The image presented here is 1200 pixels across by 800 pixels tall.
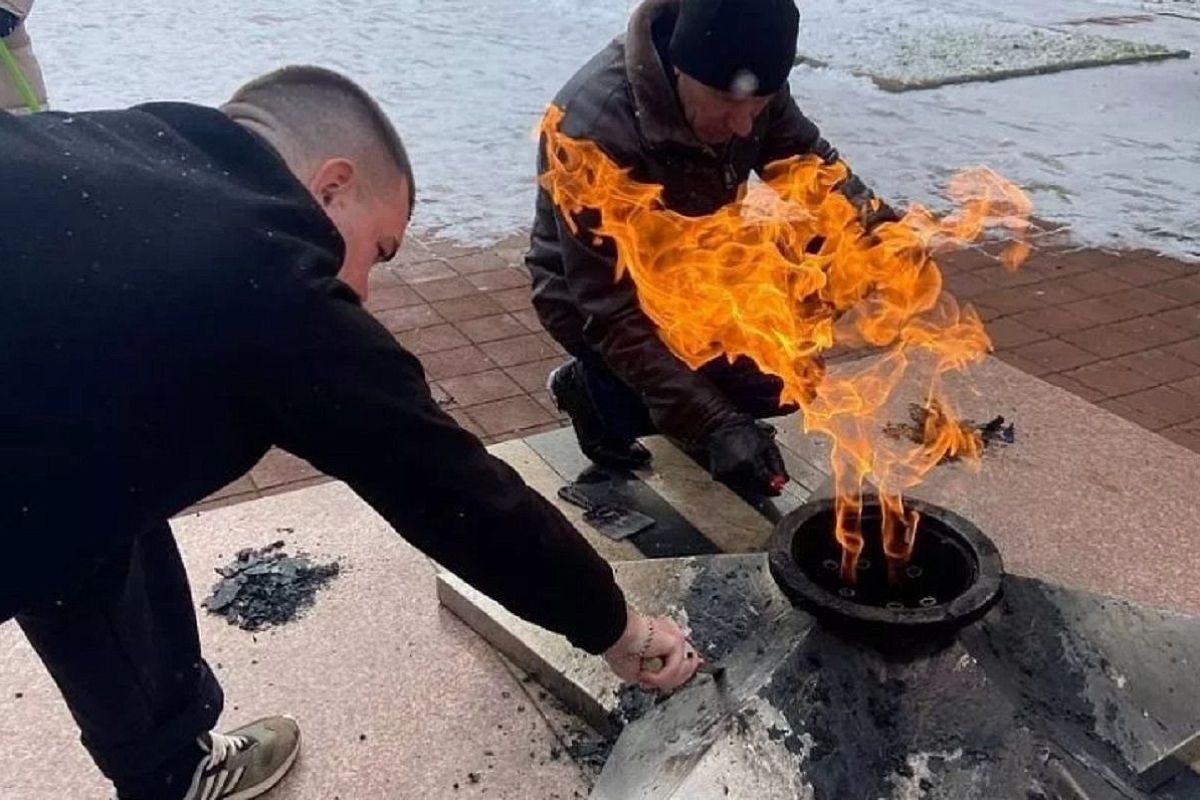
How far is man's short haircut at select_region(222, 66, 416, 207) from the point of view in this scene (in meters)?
1.72

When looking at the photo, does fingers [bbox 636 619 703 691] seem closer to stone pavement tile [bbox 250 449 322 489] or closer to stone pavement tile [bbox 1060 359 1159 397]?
stone pavement tile [bbox 250 449 322 489]

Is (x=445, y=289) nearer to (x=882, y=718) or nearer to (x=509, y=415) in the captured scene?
(x=509, y=415)

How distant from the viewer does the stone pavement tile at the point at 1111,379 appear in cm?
420

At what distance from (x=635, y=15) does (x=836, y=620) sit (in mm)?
1669

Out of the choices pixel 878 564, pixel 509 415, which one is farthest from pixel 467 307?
pixel 878 564

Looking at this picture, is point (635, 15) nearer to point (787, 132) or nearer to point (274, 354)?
point (787, 132)

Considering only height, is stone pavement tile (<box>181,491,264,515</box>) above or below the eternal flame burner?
below

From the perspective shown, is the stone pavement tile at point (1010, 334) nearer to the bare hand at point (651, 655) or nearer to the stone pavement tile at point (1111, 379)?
the stone pavement tile at point (1111, 379)

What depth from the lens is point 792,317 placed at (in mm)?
2836

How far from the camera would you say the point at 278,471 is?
3672 millimetres

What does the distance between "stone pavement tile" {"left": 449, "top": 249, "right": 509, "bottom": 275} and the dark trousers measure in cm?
208

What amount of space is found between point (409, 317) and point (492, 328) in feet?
1.24

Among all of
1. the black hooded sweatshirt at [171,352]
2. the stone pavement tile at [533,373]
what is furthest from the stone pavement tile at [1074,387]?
the black hooded sweatshirt at [171,352]

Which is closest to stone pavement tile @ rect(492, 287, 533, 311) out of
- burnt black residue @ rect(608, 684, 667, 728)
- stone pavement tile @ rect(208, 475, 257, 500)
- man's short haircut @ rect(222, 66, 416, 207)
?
stone pavement tile @ rect(208, 475, 257, 500)
